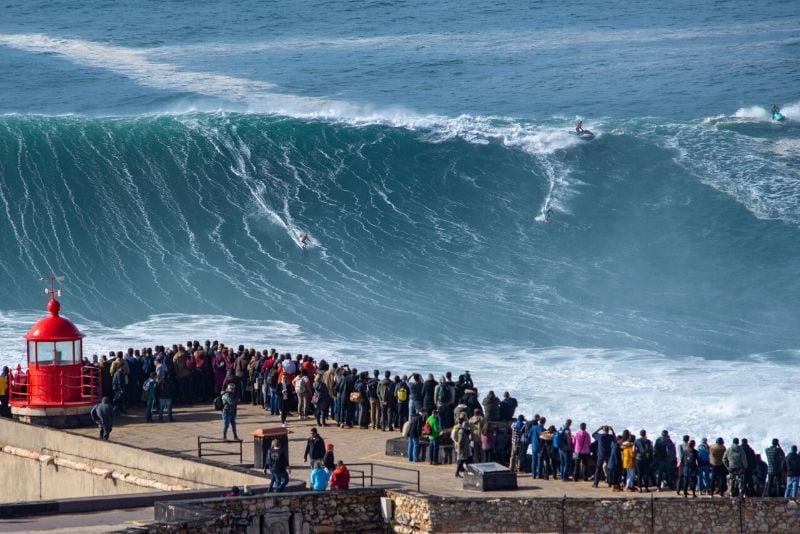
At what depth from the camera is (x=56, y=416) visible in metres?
28.3

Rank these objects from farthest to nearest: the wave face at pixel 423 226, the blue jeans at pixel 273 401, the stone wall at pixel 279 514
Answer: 1. the wave face at pixel 423 226
2. the blue jeans at pixel 273 401
3. the stone wall at pixel 279 514

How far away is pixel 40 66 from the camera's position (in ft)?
218

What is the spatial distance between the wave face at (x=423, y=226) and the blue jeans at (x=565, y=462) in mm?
12840

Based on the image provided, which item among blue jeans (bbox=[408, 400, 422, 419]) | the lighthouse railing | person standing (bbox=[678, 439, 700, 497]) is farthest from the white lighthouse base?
person standing (bbox=[678, 439, 700, 497])

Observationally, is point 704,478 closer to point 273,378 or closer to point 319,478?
point 319,478

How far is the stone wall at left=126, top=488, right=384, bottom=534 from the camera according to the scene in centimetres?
2081

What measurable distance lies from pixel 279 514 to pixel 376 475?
2.93m

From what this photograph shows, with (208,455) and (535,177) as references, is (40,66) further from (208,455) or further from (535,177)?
(208,455)

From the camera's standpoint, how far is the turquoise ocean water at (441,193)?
38.0 m

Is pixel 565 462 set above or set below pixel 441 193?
below

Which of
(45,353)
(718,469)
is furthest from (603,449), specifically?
(45,353)

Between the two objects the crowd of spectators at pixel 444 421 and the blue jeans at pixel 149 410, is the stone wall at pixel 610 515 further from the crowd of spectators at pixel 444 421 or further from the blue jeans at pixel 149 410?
the blue jeans at pixel 149 410

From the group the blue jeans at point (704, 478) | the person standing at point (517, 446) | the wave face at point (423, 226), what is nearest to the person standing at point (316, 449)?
the person standing at point (517, 446)

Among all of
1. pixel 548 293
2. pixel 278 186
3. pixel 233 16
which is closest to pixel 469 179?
pixel 278 186
